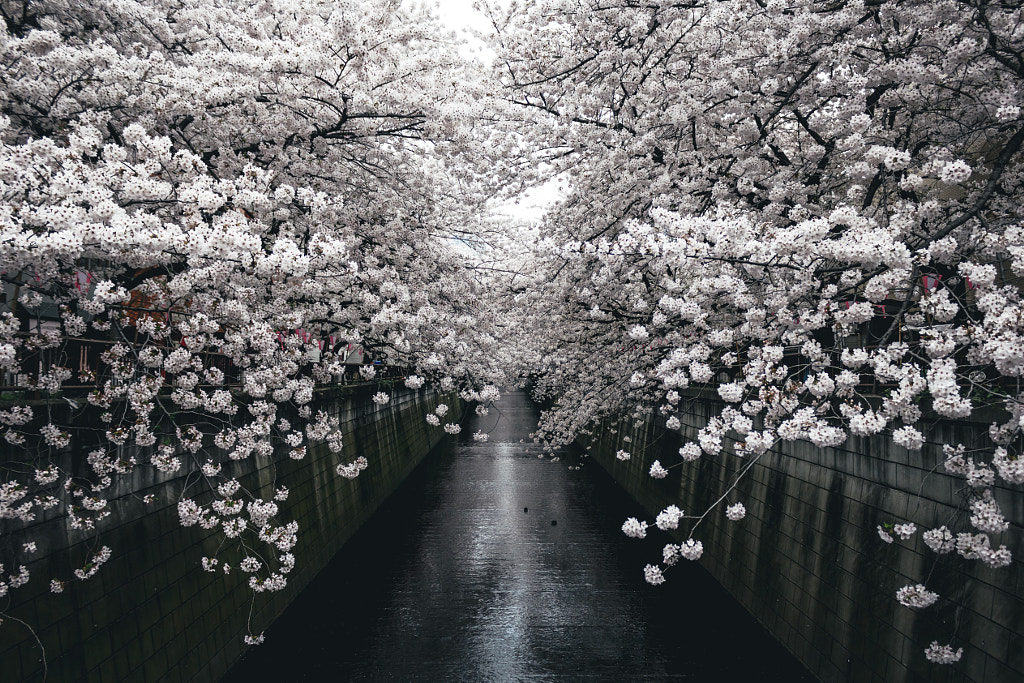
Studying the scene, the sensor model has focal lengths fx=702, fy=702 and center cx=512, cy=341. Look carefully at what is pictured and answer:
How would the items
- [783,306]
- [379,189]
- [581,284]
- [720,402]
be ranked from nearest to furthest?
[783,306], [379,189], [581,284], [720,402]

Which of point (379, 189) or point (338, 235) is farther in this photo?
point (379, 189)

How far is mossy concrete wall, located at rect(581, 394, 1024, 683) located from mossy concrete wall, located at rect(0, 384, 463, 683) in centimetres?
819

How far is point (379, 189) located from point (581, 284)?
4.62 m

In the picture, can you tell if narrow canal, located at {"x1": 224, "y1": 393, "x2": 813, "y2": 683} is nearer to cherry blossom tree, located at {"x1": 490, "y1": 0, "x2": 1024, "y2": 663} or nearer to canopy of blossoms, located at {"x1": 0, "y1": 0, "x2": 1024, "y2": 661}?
canopy of blossoms, located at {"x1": 0, "y1": 0, "x2": 1024, "y2": 661}

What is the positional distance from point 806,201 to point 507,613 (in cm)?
1012

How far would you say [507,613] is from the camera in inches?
586

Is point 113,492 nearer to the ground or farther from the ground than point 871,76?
nearer to the ground

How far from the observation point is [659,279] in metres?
13.2

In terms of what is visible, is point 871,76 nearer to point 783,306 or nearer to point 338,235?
point 783,306

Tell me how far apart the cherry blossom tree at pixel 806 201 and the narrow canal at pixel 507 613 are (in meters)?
5.31

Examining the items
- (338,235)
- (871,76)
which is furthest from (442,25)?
(871,76)

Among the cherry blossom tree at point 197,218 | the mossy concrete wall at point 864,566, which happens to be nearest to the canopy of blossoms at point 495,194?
the cherry blossom tree at point 197,218

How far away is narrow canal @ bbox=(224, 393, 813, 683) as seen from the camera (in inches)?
474

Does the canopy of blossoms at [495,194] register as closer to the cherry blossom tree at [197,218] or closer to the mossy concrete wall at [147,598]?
the cherry blossom tree at [197,218]
